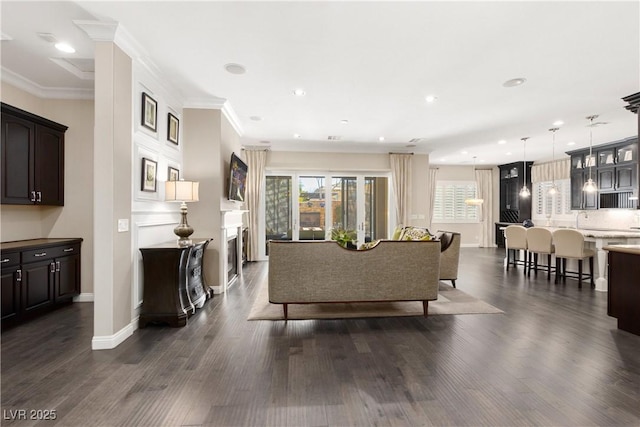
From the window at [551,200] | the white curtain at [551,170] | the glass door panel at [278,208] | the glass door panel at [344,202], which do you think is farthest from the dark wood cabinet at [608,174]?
the glass door panel at [278,208]

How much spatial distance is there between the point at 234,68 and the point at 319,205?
4682mm

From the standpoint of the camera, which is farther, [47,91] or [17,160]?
[47,91]

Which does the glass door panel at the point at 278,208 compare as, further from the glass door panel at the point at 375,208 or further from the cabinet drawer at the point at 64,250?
the cabinet drawer at the point at 64,250

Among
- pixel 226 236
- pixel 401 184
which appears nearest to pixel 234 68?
pixel 226 236

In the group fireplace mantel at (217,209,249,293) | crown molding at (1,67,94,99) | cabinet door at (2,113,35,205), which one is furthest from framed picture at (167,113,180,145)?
cabinet door at (2,113,35,205)

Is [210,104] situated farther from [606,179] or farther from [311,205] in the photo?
[606,179]

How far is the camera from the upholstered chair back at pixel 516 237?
613cm

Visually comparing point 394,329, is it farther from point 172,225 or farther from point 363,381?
point 172,225

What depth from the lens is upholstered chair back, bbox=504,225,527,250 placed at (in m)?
6.13

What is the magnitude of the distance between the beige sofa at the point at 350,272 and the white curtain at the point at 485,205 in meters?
7.90

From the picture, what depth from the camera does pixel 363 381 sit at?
2.17 metres

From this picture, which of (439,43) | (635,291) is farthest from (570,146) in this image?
(439,43)

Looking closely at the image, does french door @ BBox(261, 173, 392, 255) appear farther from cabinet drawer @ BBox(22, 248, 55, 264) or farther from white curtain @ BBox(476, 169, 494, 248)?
cabinet drawer @ BBox(22, 248, 55, 264)

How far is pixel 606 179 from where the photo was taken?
6.85 meters
